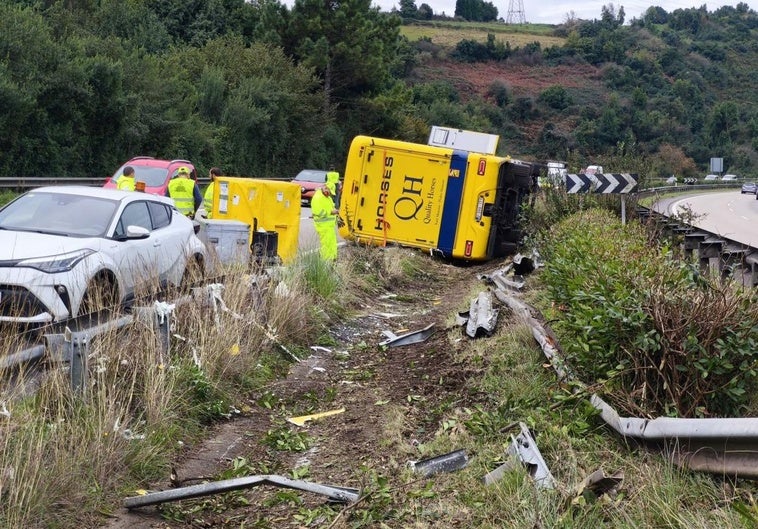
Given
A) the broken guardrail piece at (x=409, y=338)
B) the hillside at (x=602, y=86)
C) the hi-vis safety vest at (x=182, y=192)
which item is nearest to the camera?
the broken guardrail piece at (x=409, y=338)

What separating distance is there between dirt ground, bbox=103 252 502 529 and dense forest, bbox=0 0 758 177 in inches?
409

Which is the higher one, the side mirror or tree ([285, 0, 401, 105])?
tree ([285, 0, 401, 105])

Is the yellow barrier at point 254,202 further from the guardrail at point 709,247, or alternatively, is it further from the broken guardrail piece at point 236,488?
the broken guardrail piece at point 236,488

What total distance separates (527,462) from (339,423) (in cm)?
253

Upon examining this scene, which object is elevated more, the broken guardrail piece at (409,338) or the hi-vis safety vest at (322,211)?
the hi-vis safety vest at (322,211)

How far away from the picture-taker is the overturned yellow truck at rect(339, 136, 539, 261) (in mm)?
17375

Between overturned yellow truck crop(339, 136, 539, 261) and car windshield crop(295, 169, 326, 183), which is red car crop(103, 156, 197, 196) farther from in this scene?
car windshield crop(295, 169, 326, 183)

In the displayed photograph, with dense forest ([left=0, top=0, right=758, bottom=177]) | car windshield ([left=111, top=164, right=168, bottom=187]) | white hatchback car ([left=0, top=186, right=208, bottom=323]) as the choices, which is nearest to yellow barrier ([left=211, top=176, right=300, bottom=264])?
white hatchback car ([left=0, top=186, right=208, bottom=323])

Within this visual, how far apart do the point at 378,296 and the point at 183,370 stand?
275 inches

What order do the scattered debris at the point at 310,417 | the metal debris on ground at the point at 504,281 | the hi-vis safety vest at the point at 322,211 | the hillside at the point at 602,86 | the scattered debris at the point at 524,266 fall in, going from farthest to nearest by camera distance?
the hillside at the point at 602,86
the hi-vis safety vest at the point at 322,211
the scattered debris at the point at 524,266
the metal debris on ground at the point at 504,281
the scattered debris at the point at 310,417

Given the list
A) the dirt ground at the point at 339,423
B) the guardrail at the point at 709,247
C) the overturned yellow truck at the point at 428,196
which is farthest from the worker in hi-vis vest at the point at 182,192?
the guardrail at the point at 709,247

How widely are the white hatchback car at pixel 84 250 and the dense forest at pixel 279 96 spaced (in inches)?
431

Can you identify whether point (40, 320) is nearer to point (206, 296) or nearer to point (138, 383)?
point (206, 296)

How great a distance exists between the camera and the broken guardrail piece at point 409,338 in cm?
1052
